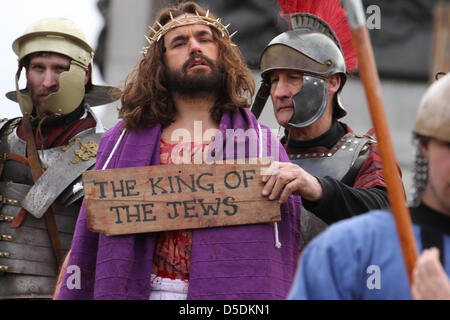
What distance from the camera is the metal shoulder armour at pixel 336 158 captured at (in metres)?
4.45

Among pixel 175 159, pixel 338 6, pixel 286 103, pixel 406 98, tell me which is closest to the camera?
pixel 175 159

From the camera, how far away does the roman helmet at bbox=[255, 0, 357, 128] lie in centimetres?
465

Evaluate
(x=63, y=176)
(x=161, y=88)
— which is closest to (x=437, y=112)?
(x=161, y=88)

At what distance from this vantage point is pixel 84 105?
206 inches

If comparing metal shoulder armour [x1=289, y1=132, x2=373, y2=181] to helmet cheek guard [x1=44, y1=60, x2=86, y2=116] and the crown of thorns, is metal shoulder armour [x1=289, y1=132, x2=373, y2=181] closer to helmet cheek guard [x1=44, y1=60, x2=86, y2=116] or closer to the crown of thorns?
the crown of thorns

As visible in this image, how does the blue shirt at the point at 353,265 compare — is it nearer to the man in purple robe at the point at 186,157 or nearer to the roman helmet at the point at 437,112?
the roman helmet at the point at 437,112

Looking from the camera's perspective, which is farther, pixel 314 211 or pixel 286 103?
pixel 286 103

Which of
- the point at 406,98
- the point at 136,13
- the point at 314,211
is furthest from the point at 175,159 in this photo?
the point at 406,98

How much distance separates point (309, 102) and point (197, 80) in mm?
837

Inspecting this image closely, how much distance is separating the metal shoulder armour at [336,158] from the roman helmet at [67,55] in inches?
46.8

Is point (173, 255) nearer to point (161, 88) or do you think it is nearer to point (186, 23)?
point (161, 88)

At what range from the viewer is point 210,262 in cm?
361

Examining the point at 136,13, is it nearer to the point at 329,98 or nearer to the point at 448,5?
the point at 448,5
